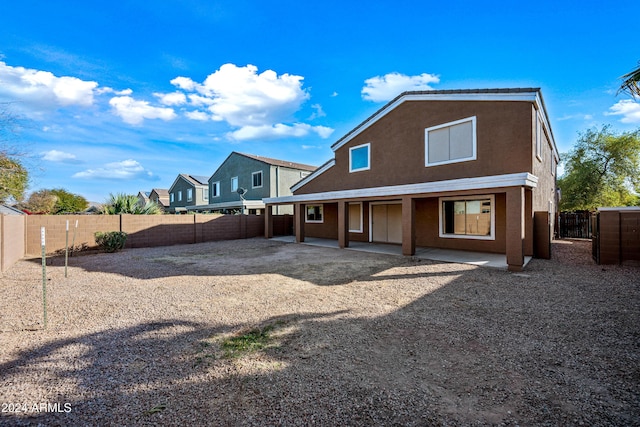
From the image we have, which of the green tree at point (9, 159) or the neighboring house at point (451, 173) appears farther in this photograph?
the green tree at point (9, 159)

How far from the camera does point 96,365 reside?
326cm

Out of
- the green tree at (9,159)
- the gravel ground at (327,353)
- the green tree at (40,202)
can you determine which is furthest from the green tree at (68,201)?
the gravel ground at (327,353)

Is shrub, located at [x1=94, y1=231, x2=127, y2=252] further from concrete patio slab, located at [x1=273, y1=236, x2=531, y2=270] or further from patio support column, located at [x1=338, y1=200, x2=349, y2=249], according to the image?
concrete patio slab, located at [x1=273, y1=236, x2=531, y2=270]

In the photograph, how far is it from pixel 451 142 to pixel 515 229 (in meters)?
4.81

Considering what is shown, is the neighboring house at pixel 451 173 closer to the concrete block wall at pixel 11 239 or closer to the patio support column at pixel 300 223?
the patio support column at pixel 300 223

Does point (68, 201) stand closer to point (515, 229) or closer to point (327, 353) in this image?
point (327, 353)

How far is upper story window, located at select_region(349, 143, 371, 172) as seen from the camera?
47.3 feet

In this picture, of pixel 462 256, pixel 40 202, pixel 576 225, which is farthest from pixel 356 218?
pixel 40 202

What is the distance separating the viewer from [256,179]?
25109mm

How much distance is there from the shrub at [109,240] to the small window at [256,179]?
12765 millimetres

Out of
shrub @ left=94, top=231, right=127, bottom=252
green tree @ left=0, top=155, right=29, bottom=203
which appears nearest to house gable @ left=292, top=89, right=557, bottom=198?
shrub @ left=94, top=231, right=127, bottom=252

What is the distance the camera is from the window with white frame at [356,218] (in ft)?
51.7

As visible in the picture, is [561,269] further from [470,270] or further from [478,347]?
[478,347]

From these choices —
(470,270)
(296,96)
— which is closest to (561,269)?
(470,270)
